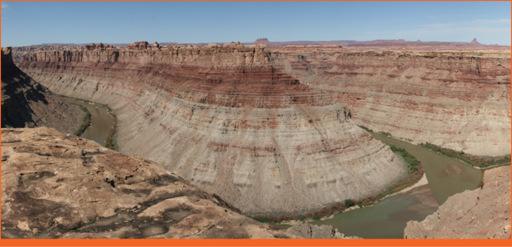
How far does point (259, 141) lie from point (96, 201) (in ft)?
79.8

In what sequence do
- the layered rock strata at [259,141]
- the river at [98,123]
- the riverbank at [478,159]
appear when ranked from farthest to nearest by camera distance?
the river at [98,123], the riverbank at [478,159], the layered rock strata at [259,141]

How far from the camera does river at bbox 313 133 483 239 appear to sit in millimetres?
29391

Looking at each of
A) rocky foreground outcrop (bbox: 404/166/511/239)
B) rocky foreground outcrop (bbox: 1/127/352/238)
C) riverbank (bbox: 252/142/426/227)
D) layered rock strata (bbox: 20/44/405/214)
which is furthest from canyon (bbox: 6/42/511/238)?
rocky foreground outcrop (bbox: 1/127/352/238)

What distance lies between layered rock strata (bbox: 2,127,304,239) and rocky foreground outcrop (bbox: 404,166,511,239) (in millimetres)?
13221

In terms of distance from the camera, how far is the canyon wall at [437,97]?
50.9 meters

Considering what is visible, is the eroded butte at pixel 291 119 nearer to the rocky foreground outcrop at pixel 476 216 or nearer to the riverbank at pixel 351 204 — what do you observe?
the riverbank at pixel 351 204

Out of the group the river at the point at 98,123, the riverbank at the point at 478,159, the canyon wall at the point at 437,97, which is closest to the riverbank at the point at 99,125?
the river at the point at 98,123

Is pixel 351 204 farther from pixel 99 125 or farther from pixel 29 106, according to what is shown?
pixel 29 106

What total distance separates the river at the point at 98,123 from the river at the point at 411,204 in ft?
136

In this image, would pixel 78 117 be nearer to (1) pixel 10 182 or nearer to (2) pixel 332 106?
(2) pixel 332 106

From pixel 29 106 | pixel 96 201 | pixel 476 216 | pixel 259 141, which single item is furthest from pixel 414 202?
pixel 29 106

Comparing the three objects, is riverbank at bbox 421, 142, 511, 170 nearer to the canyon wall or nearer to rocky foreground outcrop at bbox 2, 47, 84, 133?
the canyon wall

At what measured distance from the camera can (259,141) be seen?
118ft

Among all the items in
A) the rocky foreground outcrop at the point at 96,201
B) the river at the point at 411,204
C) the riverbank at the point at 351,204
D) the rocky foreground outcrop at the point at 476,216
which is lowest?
the river at the point at 411,204
